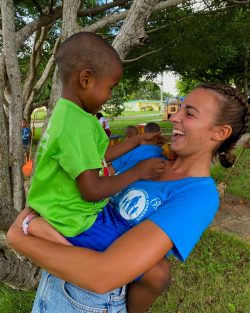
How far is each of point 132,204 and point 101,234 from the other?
181 millimetres

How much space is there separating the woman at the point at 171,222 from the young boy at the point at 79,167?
14cm

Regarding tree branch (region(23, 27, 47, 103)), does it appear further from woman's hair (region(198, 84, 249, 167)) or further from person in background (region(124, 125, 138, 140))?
woman's hair (region(198, 84, 249, 167))

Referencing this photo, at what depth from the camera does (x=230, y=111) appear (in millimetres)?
1736

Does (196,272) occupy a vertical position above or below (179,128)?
below

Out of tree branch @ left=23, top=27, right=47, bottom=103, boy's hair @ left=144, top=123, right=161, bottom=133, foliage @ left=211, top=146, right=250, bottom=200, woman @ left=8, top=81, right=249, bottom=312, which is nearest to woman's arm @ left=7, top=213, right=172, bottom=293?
woman @ left=8, top=81, right=249, bottom=312

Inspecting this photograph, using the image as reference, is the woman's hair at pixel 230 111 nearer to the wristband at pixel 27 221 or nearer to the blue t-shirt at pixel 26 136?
the wristband at pixel 27 221

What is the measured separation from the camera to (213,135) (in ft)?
5.60

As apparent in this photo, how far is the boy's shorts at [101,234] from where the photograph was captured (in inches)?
58.1

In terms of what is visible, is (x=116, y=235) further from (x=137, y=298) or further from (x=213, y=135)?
(x=213, y=135)

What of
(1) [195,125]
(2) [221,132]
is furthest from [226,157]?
(1) [195,125]

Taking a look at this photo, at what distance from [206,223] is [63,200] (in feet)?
1.93

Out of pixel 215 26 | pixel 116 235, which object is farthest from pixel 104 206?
pixel 215 26

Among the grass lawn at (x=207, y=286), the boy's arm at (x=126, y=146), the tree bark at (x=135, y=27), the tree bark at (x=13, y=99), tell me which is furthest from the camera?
the grass lawn at (x=207, y=286)

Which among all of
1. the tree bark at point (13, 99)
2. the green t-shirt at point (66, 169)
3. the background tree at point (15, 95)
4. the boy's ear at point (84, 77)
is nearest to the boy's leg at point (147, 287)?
the green t-shirt at point (66, 169)
